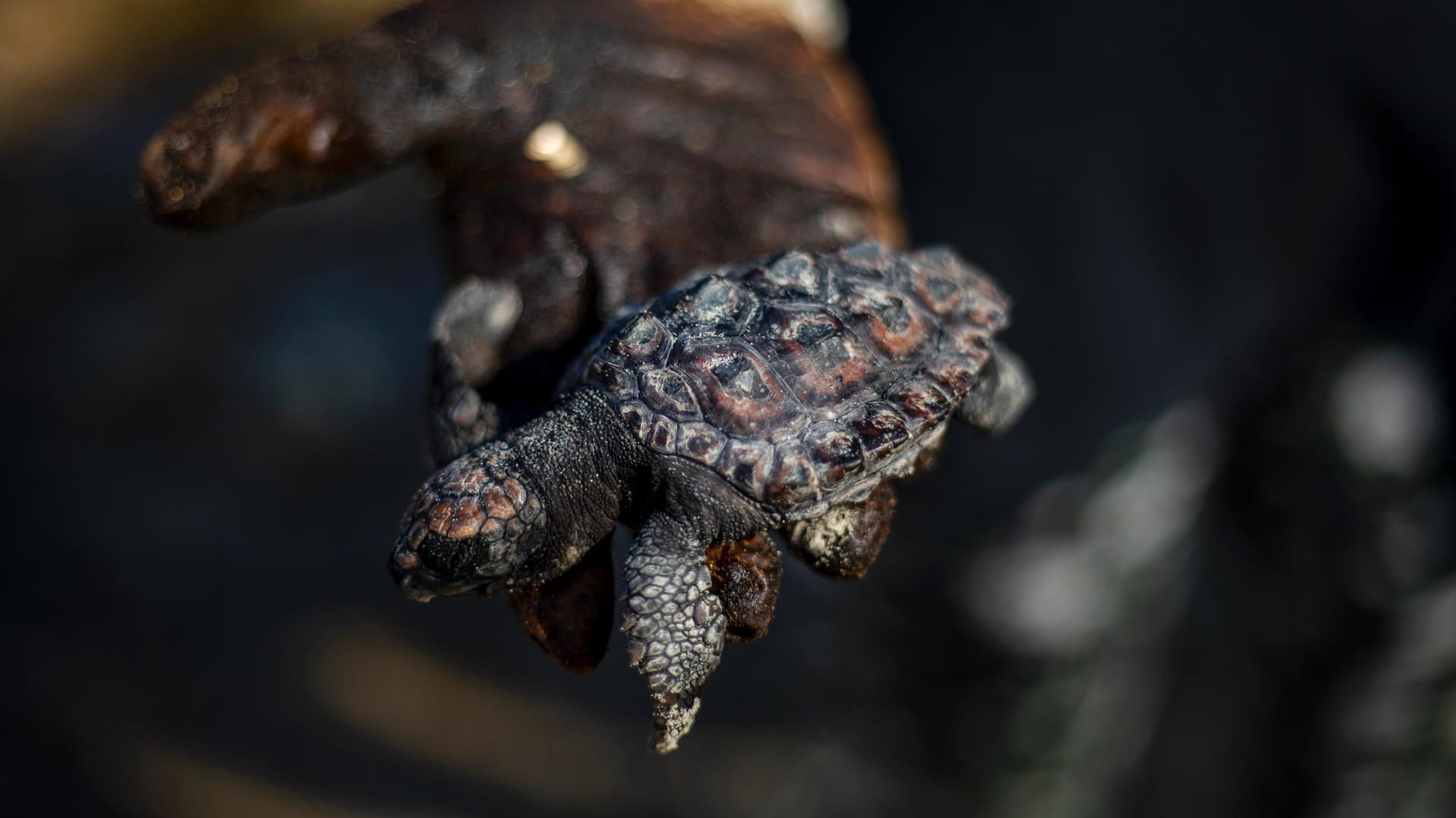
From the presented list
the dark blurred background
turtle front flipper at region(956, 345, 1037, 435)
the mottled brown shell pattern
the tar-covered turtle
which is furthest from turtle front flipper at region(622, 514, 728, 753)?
the dark blurred background

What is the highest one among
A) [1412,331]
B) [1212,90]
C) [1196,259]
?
[1212,90]

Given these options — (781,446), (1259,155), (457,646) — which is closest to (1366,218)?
(1259,155)

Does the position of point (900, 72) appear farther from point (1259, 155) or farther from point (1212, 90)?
point (1259, 155)

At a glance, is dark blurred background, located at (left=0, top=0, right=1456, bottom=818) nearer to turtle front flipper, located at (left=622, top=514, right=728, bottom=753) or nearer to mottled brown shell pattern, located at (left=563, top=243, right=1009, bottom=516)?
mottled brown shell pattern, located at (left=563, top=243, right=1009, bottom=516)

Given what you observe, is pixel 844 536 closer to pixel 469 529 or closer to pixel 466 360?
pixel 469 529

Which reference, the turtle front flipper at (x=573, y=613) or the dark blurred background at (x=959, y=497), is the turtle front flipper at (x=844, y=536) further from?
the dark blurred background at (x=959, y=497)

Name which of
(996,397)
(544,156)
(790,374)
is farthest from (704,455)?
(544,156)
